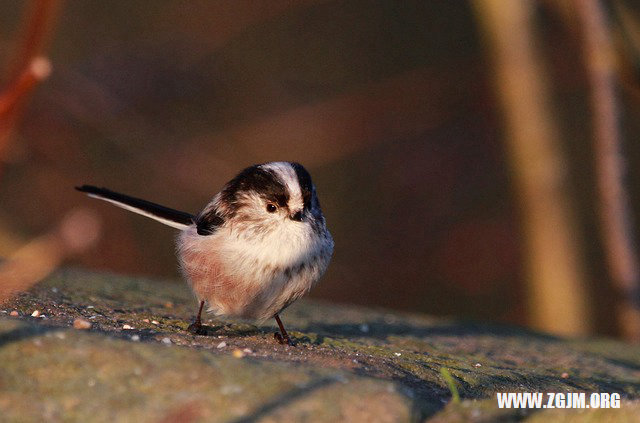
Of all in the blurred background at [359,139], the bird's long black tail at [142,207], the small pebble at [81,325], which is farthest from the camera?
the blurred background at [359,139]

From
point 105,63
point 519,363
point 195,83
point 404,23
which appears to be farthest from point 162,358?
point 404,23

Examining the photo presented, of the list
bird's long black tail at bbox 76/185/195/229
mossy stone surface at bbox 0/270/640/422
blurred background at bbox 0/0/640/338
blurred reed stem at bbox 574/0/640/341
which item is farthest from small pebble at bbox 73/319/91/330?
blurred reed stem at bbox 574/0/640/341

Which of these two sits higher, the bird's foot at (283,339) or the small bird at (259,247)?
the small bird at (259,247)

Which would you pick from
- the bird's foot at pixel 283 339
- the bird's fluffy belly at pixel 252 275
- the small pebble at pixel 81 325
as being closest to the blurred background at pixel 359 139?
the bird's fluffy belly at pixel 252 275

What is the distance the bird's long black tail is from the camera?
13.0 ft

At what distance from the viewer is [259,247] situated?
3.58 m

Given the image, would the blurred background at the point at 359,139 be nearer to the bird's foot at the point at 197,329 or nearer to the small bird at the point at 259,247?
the small bird at the point at 259,247

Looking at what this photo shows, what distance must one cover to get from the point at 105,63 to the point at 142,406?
654cm

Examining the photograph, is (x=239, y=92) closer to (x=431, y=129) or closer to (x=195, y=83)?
(x=195, y=83)

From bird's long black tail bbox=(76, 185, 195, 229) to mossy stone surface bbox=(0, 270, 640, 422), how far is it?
0.45m

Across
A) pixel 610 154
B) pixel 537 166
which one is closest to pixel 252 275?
pixel 610 154

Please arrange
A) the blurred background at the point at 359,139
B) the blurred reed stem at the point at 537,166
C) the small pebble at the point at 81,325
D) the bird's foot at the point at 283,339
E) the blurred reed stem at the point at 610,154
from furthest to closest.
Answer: the blurred background at the point at 359,139, the blurred reed stem at the point at 537,166, the blurred reed stem at the point at 610,154, the bird's foot at the point at 283,339, the small pebble at the point at 81,325

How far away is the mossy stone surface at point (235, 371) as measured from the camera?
233 centimetres

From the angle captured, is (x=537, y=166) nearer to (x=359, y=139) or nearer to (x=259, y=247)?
(x=359, y=139)
